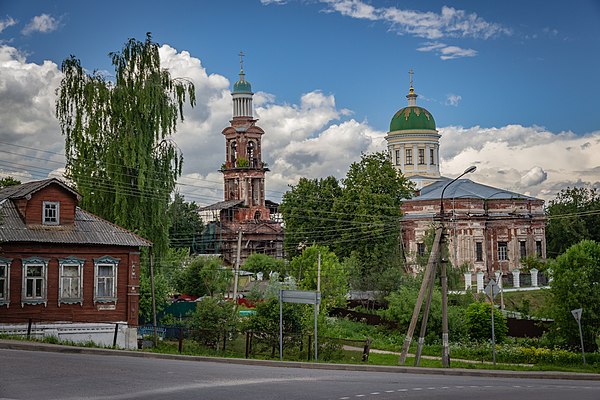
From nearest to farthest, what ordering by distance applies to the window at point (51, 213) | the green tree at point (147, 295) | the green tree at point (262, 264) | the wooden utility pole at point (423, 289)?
the wooden utility pole at point (423, 289), the window at point (51, 213), the green tree at point (147, 295), the green tree at point (262, 264)

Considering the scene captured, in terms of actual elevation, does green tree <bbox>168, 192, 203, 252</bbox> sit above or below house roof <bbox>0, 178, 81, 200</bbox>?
above

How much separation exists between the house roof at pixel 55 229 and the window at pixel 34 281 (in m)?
0.91

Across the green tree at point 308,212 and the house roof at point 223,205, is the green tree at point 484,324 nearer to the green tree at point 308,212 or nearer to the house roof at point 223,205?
the green tree at point 308,212

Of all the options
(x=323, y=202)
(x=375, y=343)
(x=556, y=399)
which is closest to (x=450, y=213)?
(x=323, y=202)

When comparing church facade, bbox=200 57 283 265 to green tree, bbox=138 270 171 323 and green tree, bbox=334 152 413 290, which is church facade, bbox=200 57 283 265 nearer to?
green tree, bbox=334 152 413 290

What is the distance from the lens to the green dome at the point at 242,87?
9212 cm

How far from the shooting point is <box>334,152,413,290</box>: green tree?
6306 cm

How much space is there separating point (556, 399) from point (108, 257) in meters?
21.6

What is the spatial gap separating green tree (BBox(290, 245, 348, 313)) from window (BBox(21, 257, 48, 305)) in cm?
2165

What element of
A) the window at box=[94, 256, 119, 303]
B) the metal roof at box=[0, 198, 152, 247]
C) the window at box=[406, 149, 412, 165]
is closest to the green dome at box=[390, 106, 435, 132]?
the window at box=[406, 149, 412, 165]

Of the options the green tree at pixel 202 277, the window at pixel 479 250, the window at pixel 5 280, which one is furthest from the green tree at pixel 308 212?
the window at pixel 5 280

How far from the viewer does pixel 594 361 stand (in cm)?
3384

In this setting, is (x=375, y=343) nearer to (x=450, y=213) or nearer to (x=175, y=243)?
(x=450, y=213)

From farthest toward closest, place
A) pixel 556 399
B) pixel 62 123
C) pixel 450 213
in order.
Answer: pixel 450 213
pixel 62 123
pixel 556 399
